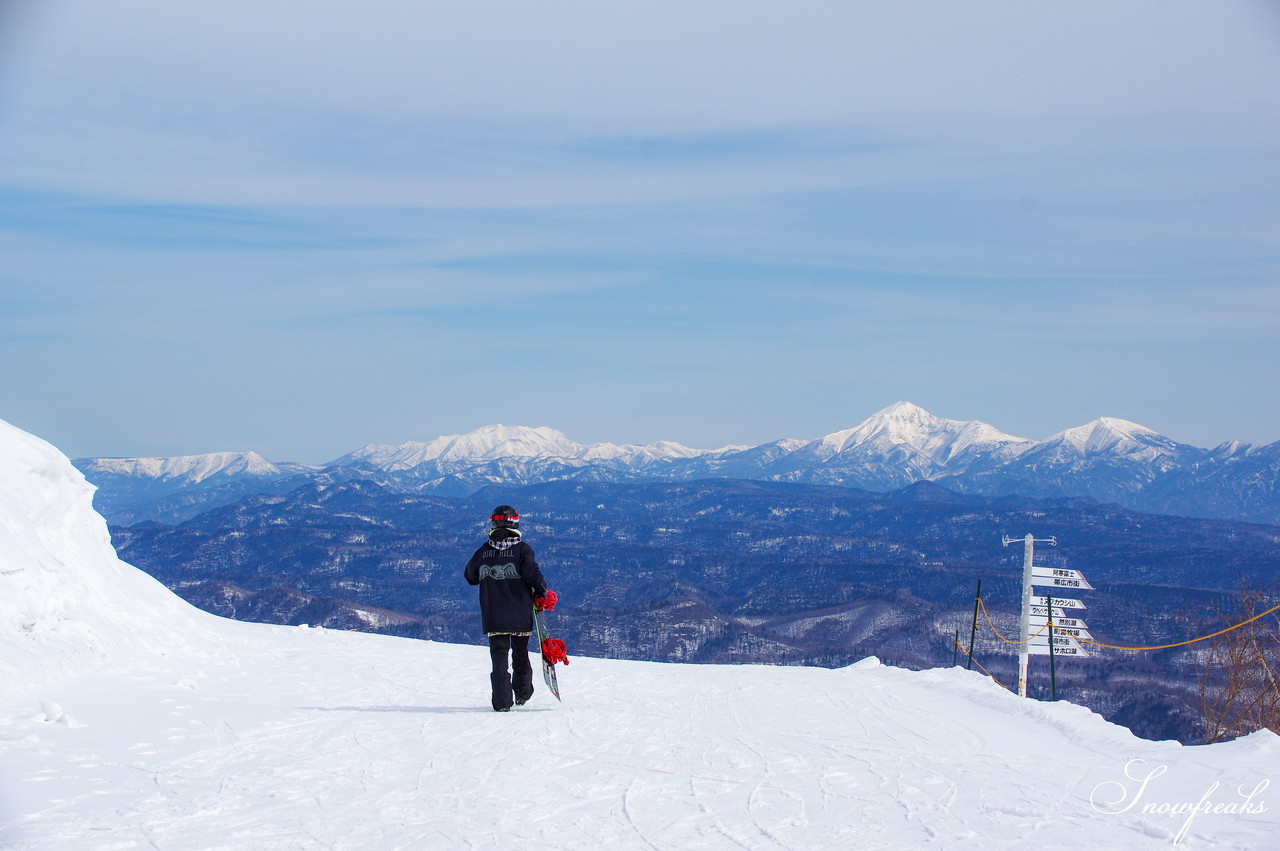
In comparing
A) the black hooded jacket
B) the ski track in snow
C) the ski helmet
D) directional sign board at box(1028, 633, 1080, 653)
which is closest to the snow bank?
Result: the ski track in snow

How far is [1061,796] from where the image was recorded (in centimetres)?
693

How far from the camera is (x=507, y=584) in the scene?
10.4 metres

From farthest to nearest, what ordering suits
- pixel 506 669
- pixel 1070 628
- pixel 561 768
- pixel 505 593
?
1. pixel 1070 628
2. pixel 506 669
3. pixel 505 593
4. pixel 561 768

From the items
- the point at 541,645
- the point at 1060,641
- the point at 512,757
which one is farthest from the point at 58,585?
the point at 1060,641

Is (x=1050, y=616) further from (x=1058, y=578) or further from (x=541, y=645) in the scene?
(x=541, y=645)

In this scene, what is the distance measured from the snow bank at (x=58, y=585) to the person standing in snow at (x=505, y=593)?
4.68 meters

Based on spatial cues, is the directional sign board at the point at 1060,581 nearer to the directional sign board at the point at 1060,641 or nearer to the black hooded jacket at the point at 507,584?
the directional sign board at the point at 1060,641

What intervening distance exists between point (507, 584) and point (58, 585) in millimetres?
6244

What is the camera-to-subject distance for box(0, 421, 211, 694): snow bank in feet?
35.0

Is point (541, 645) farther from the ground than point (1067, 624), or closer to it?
farther from the ground

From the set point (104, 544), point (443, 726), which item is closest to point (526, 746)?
point (443, 726)

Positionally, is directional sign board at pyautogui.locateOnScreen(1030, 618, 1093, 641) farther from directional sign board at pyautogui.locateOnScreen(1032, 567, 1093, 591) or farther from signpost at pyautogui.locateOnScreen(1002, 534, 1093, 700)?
directional sign board at pyautogui.locateOnScreen(1032, 567, 1093, 591)

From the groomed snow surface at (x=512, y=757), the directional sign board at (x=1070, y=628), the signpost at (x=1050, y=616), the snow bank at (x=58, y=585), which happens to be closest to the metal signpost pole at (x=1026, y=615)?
the signpost at (x=1050, y=616)

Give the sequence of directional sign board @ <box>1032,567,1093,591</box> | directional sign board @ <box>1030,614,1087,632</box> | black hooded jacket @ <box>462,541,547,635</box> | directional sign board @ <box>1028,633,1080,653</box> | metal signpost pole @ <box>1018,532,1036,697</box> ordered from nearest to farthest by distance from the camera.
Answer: black hooded jacket @ <box>462,541,547,635</box> < directional sign board @ <box>1028,633,1080,653</box> < directional sign board @ <box>1030,614,1087,632</box> < metal signpost pole @ <box>1018,532,1036,697</box> < directional sign board @ <box>1032,567,1093,591</box>
